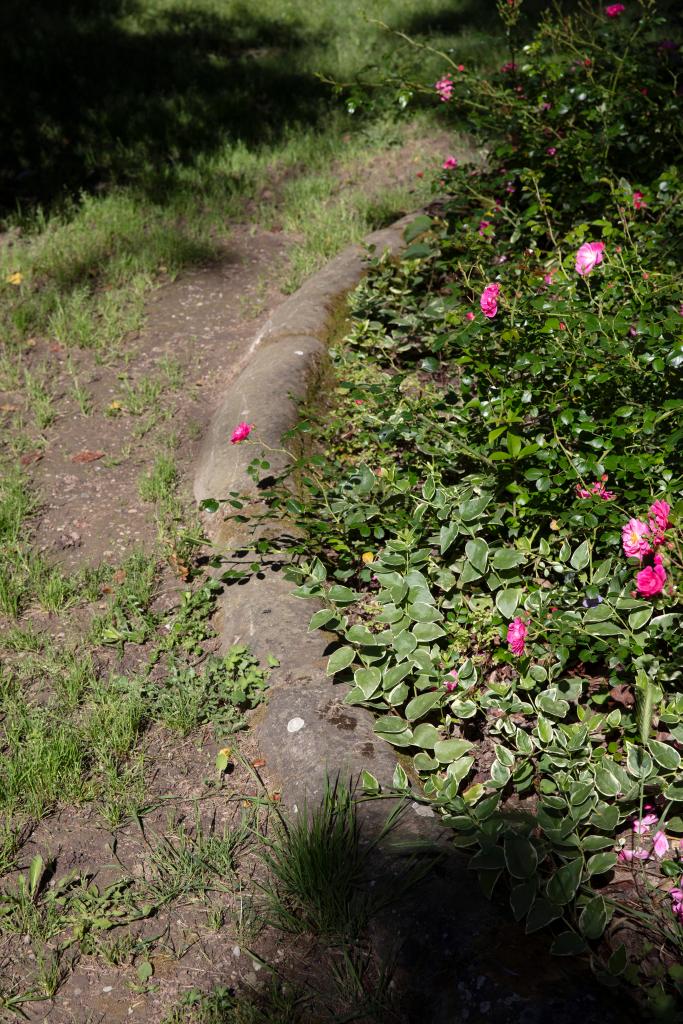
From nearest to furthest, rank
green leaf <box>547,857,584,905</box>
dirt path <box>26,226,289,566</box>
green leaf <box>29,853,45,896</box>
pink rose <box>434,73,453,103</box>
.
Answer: green leaf <box>547,857,584,905</box>, green leaf <box>29,853,45,896</box>, dirt path <box>26,226,289,566</box>, pink rose <box>434,73,453,103</box>

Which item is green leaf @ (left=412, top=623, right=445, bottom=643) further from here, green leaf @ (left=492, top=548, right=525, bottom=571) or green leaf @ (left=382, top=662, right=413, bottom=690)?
green leaf @ (left=492, top=548, right=525, bottom=571)

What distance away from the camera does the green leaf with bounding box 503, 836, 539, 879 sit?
1.95 metres

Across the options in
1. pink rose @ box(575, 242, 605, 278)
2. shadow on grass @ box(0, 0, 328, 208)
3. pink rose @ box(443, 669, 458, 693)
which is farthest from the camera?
shadow on grass @ box(0, 0, 328, 208)

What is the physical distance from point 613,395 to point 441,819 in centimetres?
138

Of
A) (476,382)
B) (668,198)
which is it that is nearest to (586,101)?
(668,198)

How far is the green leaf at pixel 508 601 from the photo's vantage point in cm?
253

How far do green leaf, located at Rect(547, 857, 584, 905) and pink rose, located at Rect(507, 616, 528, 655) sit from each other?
58 centimetres

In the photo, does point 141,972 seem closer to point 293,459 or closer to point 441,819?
point 441,819

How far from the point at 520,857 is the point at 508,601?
29.6 inches

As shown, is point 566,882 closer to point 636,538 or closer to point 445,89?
point 636,538

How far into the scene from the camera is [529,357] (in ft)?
9.20

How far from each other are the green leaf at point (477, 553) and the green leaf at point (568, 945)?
1.03 metres

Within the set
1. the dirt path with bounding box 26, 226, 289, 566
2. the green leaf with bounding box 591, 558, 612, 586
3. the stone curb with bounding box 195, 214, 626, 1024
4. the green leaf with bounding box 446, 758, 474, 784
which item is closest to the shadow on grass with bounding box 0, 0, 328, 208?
the dirt path with bounding box 26, 226, 289, 566

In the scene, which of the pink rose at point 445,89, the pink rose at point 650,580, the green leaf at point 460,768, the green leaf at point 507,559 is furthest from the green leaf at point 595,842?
the pink rose at point 445,89
